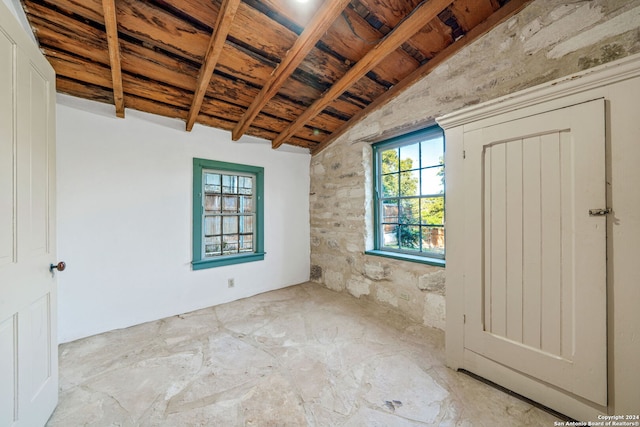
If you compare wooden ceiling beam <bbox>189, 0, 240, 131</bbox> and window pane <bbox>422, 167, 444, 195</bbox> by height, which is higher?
wooden ceiling beam <bbox>189, 0, 240, 131</bbox>

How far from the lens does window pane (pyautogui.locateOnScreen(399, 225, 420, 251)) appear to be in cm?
268

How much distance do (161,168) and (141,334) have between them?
170 centimetres

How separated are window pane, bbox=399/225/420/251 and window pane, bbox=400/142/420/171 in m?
0.70

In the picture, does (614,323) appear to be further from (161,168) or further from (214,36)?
(161,168)

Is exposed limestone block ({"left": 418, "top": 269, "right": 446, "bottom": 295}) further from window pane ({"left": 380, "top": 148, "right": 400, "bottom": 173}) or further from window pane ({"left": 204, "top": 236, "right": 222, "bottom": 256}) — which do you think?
window pane ({"left": 204, "top": 236, "right": 222, "bottom": 256})

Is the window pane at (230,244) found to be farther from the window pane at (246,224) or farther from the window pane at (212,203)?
the window pane at (212,203)

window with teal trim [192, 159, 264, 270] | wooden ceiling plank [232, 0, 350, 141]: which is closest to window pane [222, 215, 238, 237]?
window with teal trim [192, 159, 264, 270]

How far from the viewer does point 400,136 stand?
2.81 meters

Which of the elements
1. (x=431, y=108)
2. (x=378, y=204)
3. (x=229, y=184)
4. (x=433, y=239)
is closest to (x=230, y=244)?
(x=229, y=184)

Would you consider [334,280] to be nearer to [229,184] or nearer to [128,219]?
[229,184]

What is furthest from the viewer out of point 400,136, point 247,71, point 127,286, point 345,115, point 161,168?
point 345,115

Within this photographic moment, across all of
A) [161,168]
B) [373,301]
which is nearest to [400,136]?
[373,301]

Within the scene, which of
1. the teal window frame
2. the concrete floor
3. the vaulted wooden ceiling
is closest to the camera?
the concrete floor

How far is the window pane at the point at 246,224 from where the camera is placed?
131 inches
